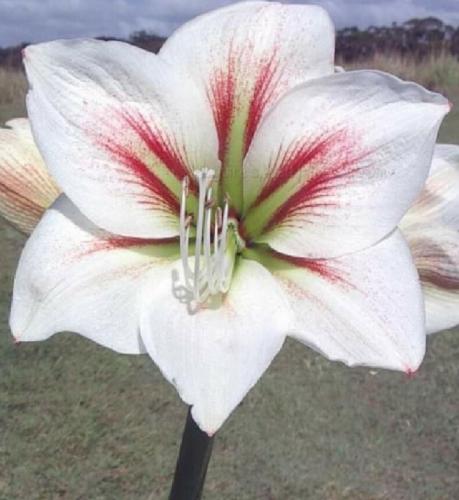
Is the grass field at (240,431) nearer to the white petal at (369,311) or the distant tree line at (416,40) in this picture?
the white petal at (369,311)

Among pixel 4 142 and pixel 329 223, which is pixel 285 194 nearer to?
pixel 329 223

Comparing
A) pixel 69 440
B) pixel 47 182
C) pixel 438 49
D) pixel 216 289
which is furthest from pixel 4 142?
pixel 438 49

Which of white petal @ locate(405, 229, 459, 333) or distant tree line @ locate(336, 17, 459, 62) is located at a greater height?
white petal @ locate(405, 229, 459, 333)

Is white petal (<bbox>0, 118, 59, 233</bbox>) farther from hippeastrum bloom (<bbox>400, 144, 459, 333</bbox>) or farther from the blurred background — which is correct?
the blurred background

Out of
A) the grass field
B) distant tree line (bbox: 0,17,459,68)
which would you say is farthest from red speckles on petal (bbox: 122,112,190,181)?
distant tree line (bbox: 0,17,459,68)

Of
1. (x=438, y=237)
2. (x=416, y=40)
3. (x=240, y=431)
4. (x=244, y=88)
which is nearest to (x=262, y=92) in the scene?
(x=244, y=88)
